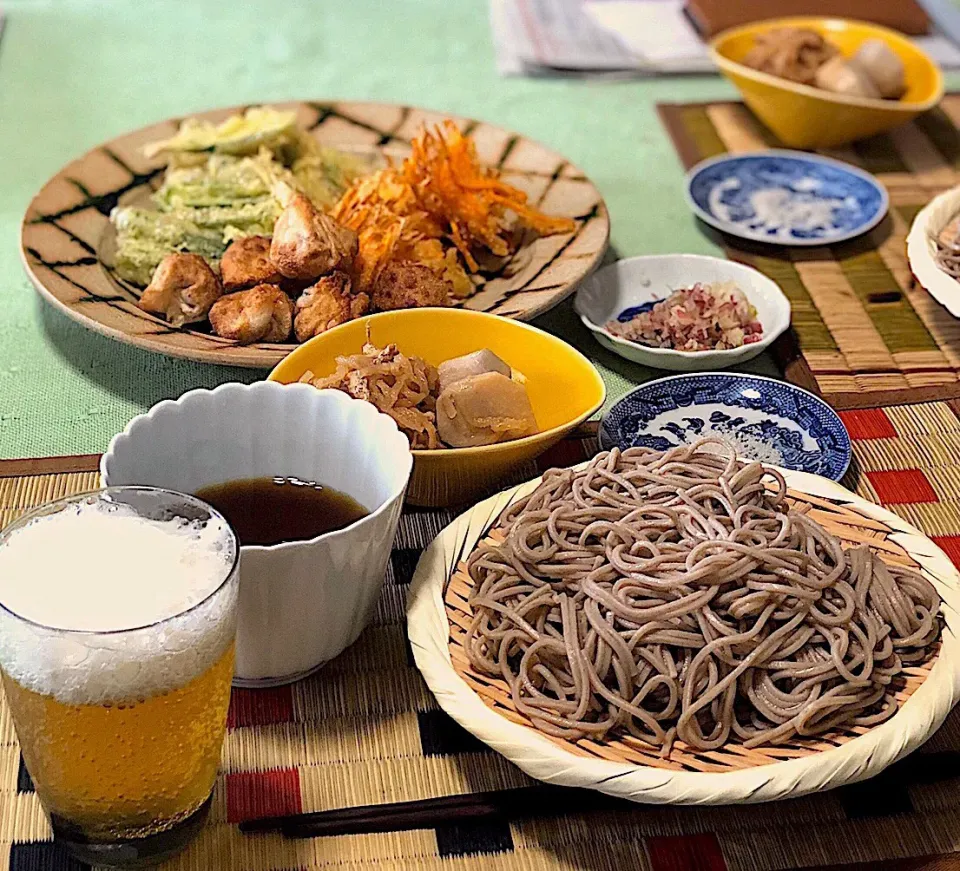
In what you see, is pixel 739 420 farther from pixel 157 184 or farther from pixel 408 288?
pixel 157 184

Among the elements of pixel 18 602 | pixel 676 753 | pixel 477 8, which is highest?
pixel 18 602

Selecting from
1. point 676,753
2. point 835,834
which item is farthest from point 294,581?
point 835,834

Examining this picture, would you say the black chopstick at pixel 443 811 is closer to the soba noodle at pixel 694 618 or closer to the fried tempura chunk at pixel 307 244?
→ the soba noodle at pixel 694 618

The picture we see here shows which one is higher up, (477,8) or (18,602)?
(18,602)

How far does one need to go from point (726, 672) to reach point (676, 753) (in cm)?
9

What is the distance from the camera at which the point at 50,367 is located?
163 centimetres

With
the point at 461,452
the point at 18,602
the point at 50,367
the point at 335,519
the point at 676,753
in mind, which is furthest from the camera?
the point at 50,367

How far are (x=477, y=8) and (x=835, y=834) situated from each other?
2542mm

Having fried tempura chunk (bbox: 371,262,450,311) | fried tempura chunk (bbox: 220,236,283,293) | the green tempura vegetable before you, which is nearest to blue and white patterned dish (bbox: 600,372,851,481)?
fried tempura chunk (bbox: 371,262,450,311)

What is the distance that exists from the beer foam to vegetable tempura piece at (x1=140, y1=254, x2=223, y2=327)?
716mm

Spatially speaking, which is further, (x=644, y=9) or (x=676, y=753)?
(x=644, y=9)

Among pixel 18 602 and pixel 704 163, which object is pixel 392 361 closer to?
pixel 18 602

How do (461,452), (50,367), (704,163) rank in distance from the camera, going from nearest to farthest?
(461,452), (50,367), (704,163)

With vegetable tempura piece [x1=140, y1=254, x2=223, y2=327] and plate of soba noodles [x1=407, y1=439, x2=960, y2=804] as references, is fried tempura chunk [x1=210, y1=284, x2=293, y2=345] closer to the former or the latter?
vegetable tempura piece [x1=140, y1=254, x2=223, y2=327]
